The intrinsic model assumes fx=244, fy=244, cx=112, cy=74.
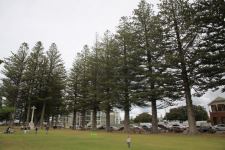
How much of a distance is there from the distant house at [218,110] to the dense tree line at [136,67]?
31.4m

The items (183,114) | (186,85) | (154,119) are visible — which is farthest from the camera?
(183,114)

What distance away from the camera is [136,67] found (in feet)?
133

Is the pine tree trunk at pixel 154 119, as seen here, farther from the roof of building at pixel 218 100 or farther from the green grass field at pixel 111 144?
the roof of building at pixel 218 100

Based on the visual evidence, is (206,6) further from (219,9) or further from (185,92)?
(185,92)

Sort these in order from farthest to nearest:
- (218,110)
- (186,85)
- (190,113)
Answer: (218,110), (186,85), (190,113)

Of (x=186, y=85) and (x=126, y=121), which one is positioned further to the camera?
(x=126, y=121)

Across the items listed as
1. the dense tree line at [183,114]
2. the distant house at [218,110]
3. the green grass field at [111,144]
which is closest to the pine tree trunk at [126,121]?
the green grass field at [111,144]

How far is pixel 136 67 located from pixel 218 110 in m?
35.7

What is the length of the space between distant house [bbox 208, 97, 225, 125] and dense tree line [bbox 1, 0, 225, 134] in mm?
31420

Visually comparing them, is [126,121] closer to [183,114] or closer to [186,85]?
[186,85]

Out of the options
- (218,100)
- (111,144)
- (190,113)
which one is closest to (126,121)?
(190,113)

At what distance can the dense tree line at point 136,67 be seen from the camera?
29984 mm

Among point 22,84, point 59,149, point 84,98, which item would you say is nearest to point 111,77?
point 84,98

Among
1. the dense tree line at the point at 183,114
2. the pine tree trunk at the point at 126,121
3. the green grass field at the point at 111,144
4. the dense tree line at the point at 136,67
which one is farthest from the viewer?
the dense tree line at the point at 183,114
